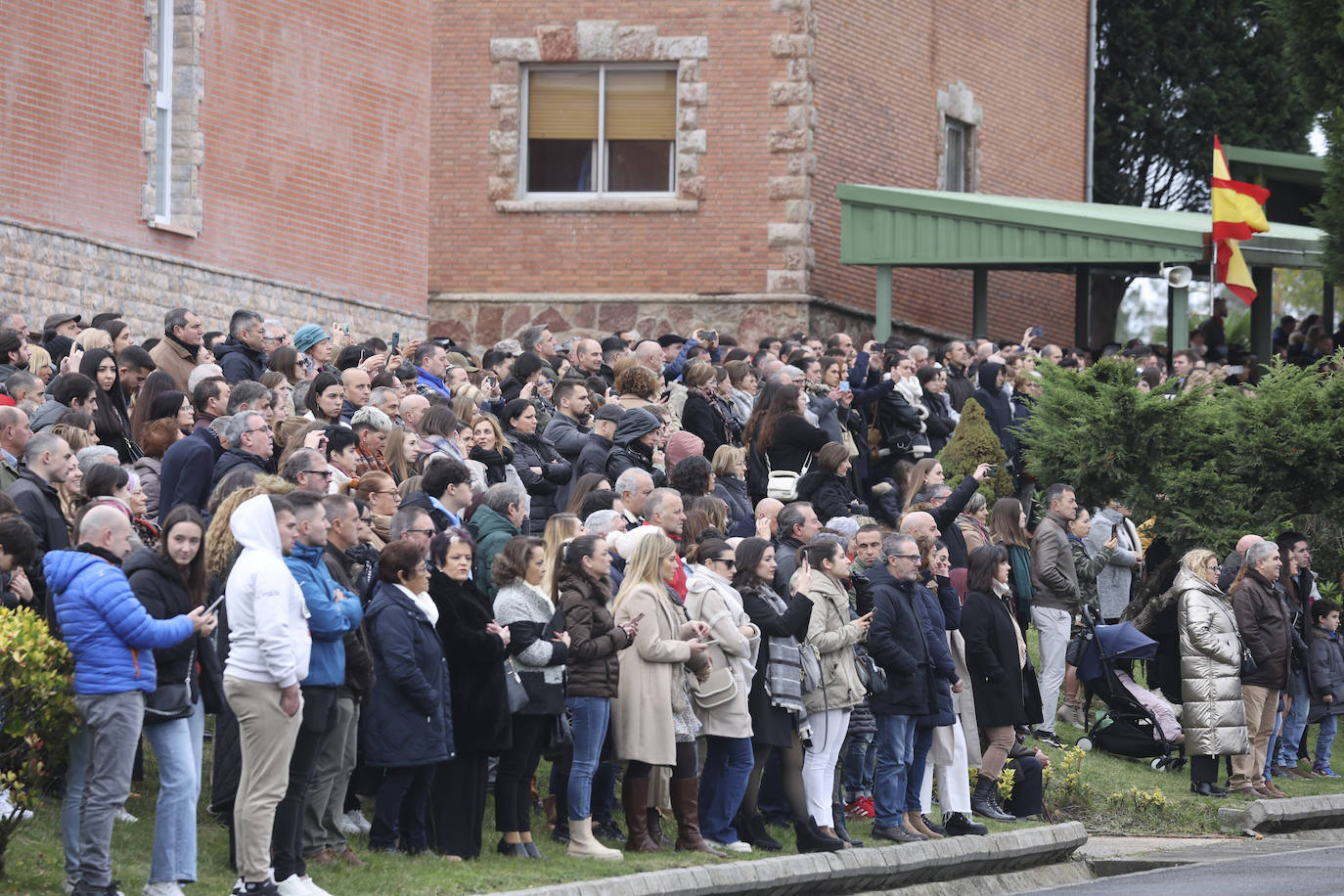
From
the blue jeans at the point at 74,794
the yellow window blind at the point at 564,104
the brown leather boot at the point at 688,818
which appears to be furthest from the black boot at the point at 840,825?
the yellow window blind at the point at 564,104

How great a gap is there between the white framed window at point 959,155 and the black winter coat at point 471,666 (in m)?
21.0

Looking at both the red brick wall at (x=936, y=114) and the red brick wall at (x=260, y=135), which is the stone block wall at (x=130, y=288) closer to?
the red brick wall at (x=260, y=135)

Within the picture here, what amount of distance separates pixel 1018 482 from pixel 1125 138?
73.9 feet

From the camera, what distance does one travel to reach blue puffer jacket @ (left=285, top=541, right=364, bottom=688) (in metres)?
9.88

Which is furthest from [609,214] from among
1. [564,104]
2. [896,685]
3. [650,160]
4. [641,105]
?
[896,685]

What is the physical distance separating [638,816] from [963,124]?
20.9 m

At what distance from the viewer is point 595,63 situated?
90.1ft

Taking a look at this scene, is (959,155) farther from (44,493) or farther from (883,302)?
(44,493)

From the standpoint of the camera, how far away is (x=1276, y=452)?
61.6 feet

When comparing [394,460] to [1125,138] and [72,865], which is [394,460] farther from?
[1125,138]

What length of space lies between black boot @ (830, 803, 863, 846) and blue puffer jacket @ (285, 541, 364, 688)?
12.9ft

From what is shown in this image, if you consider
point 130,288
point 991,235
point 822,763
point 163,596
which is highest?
point 991,235

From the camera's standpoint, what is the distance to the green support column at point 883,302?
25250mm

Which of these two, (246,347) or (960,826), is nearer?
(960,826)
